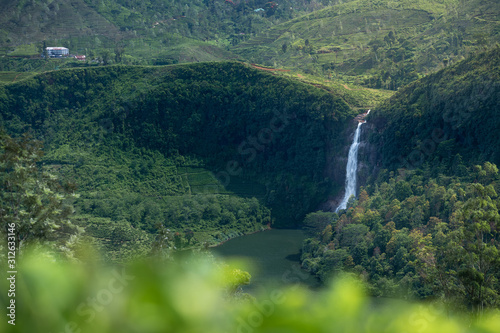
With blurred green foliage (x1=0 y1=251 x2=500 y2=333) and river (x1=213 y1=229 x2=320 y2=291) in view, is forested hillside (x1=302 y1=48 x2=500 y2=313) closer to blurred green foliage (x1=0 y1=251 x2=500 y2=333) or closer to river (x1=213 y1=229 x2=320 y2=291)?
river (x1=213 y1=229 x2=320 y2=291)

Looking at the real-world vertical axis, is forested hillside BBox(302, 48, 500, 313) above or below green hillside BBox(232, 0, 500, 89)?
below

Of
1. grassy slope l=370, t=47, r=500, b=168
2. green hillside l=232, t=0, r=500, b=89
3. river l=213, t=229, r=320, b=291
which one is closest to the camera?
river l=213, t=229, r=320, b=291

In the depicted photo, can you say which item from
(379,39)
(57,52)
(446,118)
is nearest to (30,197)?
(446,118)

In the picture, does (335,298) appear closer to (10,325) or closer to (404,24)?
(10,325)

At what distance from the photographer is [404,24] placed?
52656 mm

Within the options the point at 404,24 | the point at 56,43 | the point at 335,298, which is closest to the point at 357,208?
the point at 335,298

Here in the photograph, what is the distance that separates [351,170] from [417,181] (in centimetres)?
740

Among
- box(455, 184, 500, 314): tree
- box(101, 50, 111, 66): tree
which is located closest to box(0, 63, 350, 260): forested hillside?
box(101, 50, 111, 66): tree

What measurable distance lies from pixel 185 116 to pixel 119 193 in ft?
30.4

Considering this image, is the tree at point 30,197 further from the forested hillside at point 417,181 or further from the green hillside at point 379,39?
the green hillside at point 379,39

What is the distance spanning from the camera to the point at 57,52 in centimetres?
5450

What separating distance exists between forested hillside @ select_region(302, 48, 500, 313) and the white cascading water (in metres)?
1.35

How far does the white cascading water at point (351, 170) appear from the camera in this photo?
32.1 meters

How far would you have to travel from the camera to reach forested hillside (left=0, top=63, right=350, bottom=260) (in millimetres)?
Result: 33438
